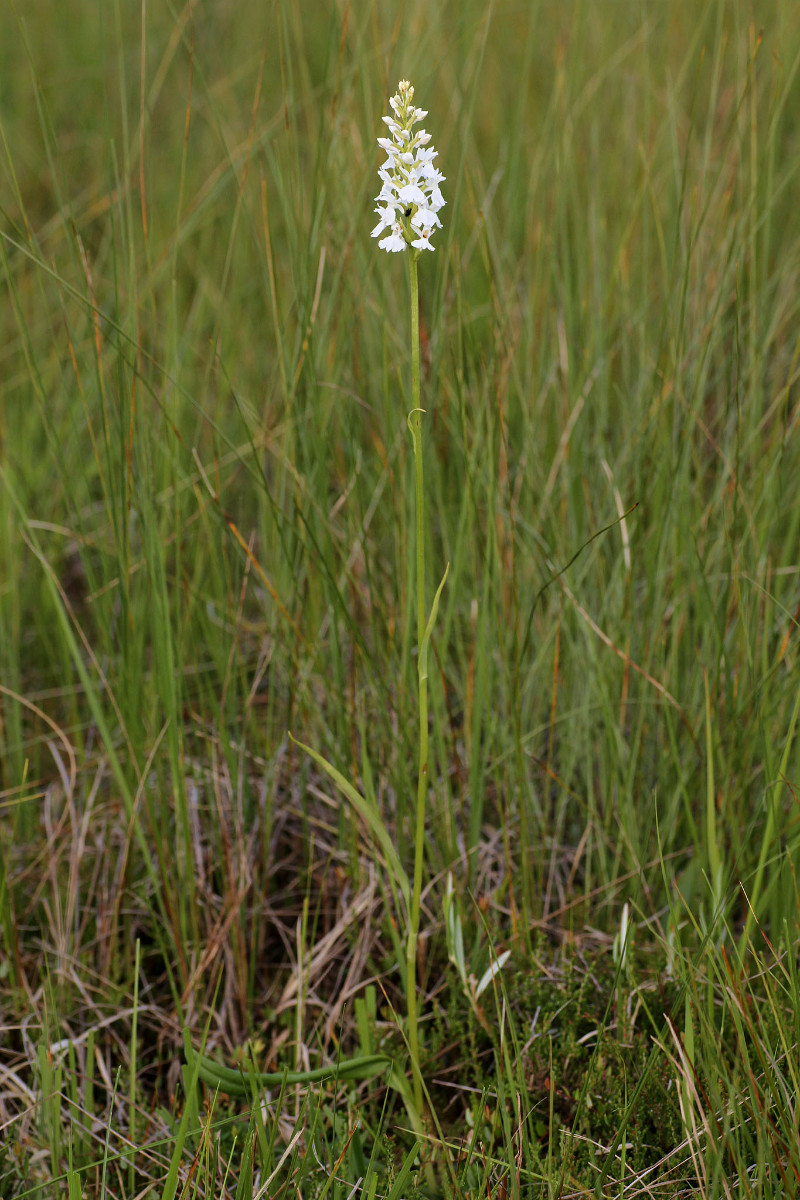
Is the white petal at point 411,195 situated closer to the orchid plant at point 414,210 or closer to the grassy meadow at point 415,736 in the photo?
the orchid plant at point 414,210

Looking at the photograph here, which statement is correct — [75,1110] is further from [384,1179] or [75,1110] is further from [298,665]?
[298,665]

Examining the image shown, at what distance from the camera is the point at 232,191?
3338 millimetres

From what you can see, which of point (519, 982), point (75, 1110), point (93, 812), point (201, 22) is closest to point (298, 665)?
point (93, 812)

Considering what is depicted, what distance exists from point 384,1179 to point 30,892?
1.03 m

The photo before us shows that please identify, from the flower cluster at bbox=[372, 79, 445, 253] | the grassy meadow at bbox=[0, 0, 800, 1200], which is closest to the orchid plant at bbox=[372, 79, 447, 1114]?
the flower cluster at bbox=[372, 79, 445, 253]

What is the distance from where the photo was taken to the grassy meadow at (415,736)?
142 cm

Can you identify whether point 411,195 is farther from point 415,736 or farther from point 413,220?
point 415,736

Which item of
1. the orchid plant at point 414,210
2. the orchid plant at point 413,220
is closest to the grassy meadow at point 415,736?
the orchid plant at point 413,220

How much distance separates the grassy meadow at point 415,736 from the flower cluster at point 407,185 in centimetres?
47

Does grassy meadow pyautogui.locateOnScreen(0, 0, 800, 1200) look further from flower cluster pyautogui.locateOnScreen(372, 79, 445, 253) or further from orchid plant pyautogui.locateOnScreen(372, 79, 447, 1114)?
flower cluster pyautogui.locateOnScreen(372, 79, 445, 253)

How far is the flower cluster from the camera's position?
45.7 inches

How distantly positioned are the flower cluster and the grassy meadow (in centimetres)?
47

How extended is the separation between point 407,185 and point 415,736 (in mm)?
1066

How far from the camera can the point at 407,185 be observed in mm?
1188
